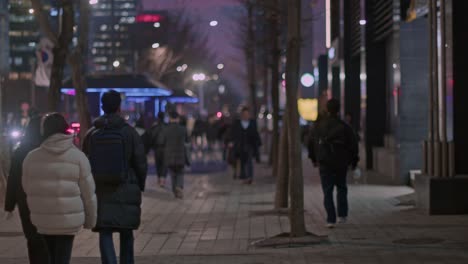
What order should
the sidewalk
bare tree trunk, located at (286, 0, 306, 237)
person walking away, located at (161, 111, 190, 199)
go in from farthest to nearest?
person walking away, located at (161, 111, 190, 199) → bare tree trunk, located at (286, 0, 306, 237) → the sidewalk

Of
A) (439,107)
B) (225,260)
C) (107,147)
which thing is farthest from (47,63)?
(107,147)

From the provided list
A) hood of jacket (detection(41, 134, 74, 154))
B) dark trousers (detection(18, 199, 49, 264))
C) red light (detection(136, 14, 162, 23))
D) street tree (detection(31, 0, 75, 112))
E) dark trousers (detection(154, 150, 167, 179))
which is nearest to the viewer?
hood of jacket (detection(41, 134, 74, 154))

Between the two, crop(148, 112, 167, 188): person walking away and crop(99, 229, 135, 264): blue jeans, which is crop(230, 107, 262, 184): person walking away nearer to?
crop(148, 112, 167, 188): person walking away

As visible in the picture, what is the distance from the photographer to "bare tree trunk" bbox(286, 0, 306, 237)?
11.8m

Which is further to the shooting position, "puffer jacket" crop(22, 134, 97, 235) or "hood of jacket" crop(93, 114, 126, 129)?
"hood of jacket" crop(93, 114, 126, 129)

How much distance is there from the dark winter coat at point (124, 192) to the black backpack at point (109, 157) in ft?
0.16

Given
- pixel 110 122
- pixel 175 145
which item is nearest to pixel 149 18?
pixel 175 145

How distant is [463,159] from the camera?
46.9ft

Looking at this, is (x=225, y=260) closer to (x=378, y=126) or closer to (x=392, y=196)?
(x=392, y=196)

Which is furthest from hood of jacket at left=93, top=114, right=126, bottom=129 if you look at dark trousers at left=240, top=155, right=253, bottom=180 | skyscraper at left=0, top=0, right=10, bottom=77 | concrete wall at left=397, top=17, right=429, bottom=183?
dark trousers at left=240, top=155, right=253, bottom=180

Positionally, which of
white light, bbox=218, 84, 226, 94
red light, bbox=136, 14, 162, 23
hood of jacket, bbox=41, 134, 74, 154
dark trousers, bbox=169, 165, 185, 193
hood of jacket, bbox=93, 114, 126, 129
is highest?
red light, bbox=136, 14, 162, 23

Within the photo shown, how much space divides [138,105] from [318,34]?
57.2ft

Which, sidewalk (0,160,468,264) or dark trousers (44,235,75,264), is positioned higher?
dark trousers (44,235,75,264)

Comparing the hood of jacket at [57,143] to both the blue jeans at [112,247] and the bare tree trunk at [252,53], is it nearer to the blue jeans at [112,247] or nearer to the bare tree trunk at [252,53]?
the blue jeans at [112,247]
